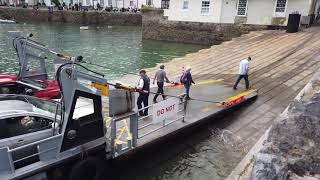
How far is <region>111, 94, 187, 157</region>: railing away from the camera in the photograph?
9037mm

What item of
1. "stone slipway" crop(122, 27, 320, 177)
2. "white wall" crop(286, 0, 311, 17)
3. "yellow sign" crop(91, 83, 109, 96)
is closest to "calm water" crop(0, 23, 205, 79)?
"stone slipway" crop(122, 27, 320, 177)

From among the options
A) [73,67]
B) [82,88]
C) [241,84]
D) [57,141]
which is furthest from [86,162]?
[241,84]

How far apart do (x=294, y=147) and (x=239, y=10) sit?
30294 mm

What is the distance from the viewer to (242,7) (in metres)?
33.7

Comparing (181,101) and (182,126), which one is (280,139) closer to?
(182,126)

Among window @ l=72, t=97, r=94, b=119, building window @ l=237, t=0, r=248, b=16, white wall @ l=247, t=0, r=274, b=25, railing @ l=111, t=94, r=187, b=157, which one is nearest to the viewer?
window @ l=72, t=97, r=94, b=119

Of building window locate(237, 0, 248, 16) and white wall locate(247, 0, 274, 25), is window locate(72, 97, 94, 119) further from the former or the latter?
building window locate(237, 0, 248, 16)

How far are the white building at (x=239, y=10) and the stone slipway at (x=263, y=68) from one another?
2753 millimetres

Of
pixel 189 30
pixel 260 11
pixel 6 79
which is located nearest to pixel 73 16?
pixel 189 30

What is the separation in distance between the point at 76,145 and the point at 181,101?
224 inches

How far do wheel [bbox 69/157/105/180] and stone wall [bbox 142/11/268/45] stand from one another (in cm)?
2788

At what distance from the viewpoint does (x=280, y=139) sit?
5980 mm

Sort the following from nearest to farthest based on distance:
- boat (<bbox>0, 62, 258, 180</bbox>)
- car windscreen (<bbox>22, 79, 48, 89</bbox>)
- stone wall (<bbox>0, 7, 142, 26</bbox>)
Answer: boat (<bbox>0, 62, 258, 180</bbox>)
car windscreen (<bbox>22, 79, 48, 89</bbox>)
stone wall (<bbox>0, 7, 142, 26</bbox>)

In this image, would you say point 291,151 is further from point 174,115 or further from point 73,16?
point 73,16
